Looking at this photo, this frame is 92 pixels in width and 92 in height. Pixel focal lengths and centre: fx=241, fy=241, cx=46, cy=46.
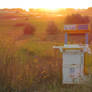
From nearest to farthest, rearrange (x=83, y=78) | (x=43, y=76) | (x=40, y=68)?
(x=83, y=78)
(x=43, y=76)
(x=40, y=68)

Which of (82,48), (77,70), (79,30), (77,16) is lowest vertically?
(77,70)

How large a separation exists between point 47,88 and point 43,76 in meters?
0.58

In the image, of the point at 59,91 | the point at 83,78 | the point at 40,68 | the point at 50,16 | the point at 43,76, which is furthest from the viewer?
the point at 50,16

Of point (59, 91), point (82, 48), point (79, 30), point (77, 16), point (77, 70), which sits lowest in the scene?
point (59, 91)

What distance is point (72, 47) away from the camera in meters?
5.37

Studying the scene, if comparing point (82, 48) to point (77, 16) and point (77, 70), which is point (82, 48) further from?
point (77, 16)

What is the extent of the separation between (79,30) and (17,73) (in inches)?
68.9

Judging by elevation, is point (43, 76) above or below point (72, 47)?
below

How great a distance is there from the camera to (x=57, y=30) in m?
36.5

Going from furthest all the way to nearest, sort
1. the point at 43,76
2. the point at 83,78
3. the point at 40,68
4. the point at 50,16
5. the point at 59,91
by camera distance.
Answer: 1. the point at 50,16
2. the point at 40,68
3. the point at 43,76
4. the point at 83,78
5. the point at 59,91

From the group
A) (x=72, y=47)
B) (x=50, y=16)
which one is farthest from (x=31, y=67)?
(x=50, y=16)

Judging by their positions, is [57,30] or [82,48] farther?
[57,30]

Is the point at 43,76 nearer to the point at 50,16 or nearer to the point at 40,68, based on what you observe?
the point at 40,68

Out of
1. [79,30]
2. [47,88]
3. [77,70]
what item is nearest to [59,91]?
[47,88]
